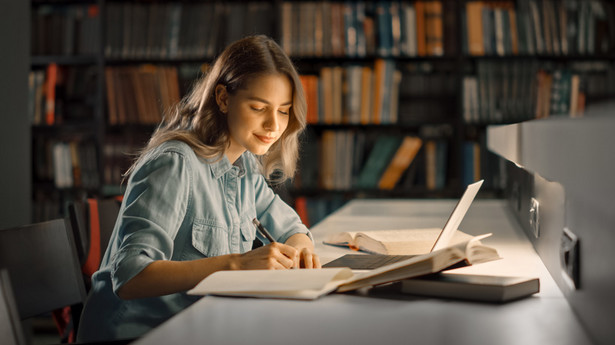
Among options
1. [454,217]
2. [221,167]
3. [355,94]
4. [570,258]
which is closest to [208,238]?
[221,167]

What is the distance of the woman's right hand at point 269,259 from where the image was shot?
3.30 feet

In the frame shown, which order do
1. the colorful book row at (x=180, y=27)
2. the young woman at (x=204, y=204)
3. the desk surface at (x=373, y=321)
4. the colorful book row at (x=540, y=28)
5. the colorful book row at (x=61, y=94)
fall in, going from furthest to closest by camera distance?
1. the colorful book row at (x=61, y=94)
2. the colorful book row at (x=180, y=27)
3. the colorful book row at (x=540, y=28)
4. the young woman at (x=204, y=204)
5. the desk surface at (x=373, y=321)

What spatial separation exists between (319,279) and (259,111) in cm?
58

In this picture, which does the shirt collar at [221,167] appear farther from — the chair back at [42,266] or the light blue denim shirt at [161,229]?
the chair back at [42,266]

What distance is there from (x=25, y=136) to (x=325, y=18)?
63.1 inches

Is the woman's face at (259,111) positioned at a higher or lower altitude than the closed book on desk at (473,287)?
higher

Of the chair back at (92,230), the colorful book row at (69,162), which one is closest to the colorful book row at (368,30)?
the colorful book row at (69,162)

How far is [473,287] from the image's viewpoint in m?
0.86

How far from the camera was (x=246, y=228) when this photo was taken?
1.48m

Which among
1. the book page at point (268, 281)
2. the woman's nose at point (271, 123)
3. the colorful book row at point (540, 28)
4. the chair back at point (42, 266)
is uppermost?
the colorful book row at point (540, 28)

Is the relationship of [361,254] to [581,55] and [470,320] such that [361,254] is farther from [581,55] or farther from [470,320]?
[581,55]

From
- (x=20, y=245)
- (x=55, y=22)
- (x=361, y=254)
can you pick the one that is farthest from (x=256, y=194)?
(x=55, y=22)

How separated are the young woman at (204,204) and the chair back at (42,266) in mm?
108

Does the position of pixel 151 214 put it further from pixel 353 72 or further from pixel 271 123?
pixel 353 72
